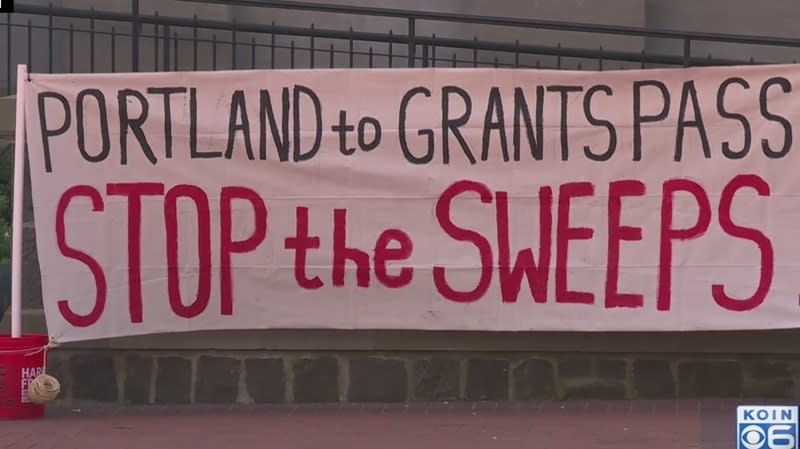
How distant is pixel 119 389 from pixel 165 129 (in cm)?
174

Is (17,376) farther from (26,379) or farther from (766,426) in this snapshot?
(766,426)

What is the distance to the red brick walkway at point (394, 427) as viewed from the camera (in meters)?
7.91

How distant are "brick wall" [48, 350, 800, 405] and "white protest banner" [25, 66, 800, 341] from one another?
0.39 m

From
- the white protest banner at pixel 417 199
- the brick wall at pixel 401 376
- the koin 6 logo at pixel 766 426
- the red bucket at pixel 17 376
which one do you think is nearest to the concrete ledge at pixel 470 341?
the brick wall at pixel 401 376

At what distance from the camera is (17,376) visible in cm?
875

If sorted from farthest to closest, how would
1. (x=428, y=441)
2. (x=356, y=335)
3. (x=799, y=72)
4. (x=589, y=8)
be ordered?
1. (x=589, y=8)
2. (x=356, y=335)
3. (x=799, y=72)
4. (x=428, y=441)

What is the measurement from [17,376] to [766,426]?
222 inches

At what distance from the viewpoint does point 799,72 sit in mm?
8695

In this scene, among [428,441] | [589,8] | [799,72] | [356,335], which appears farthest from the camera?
[589,8]

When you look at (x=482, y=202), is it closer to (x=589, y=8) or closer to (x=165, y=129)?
(x=165, y=129)

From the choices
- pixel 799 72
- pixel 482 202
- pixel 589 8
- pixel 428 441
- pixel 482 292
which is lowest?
pixel 428 441

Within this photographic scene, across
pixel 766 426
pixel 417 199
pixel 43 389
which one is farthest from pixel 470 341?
pixel 766 426

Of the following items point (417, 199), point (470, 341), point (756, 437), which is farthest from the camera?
point (470, 341)

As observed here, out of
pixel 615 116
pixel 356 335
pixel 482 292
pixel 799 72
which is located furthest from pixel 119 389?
pixel 799 72
